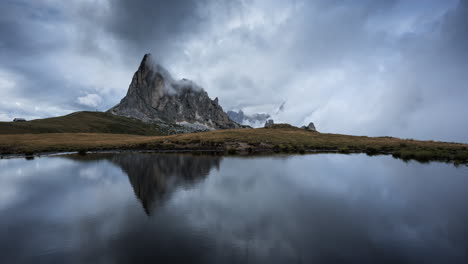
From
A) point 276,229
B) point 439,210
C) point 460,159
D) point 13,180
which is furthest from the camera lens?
point 460,159

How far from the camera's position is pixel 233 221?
1648 cm

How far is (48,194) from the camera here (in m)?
24.1

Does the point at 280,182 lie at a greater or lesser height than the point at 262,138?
lesser

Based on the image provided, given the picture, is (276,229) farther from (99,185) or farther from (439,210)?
(99,185)

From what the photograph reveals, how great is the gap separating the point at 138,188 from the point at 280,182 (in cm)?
1778

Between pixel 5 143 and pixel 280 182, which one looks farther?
pixel 5 143

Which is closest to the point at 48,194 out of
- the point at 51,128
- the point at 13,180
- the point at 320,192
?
the point at 13,180

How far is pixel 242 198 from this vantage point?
22.3 metres

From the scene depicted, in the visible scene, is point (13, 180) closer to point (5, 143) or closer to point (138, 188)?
point (138, 188)

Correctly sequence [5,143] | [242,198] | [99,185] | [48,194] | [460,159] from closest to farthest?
[242,198], [48,194], [99,185], [460,159], [5,143]

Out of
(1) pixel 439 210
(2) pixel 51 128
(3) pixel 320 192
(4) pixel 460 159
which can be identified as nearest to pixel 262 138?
(4) pixel 460 159

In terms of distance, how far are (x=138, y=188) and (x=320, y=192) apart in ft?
69.2

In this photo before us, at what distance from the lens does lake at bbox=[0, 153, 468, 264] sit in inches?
481

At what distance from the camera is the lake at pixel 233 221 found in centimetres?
1221
